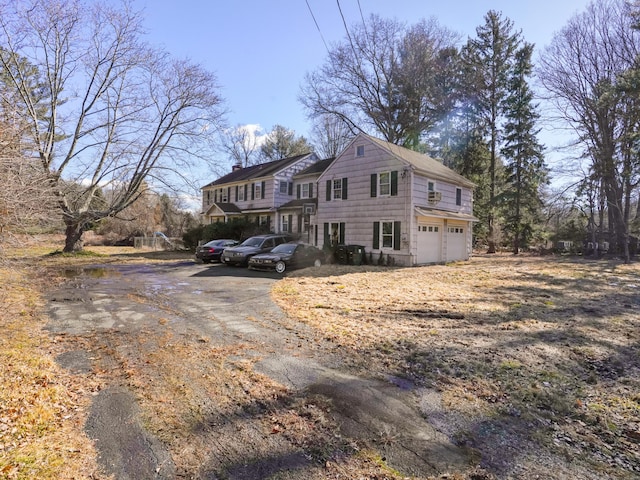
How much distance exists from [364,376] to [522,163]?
1136 inches

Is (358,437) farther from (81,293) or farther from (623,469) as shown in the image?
(81,293)

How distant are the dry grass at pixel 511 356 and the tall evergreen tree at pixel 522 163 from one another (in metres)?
18.2

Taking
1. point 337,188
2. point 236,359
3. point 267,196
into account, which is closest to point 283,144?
A: point 267,196

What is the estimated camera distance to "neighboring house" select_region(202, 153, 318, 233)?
26.9 metres

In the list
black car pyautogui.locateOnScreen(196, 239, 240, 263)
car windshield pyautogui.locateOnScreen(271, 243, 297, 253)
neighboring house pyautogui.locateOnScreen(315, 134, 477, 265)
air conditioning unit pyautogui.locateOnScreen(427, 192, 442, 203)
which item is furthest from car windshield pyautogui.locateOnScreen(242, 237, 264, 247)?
air conditioning unit pyautogui.locateOnScreen(427, 192, 442, 203)

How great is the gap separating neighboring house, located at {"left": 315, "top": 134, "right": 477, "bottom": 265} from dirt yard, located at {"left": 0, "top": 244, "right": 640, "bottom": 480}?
34.1 ft

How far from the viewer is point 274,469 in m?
2.48

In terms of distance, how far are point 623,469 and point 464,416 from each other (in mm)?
1143

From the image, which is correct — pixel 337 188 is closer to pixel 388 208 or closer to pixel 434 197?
pixel 388 208

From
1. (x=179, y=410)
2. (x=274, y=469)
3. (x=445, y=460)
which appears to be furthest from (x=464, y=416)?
(x=179, y=410)

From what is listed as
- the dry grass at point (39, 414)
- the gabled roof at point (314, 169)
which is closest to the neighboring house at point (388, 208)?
the gabled roof at point (314, 169)

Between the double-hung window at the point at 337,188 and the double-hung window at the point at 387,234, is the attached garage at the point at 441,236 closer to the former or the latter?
the double-hung window at the point at 387,234

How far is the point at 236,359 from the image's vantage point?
15.1 ft

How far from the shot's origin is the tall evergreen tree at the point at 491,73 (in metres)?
30.1
